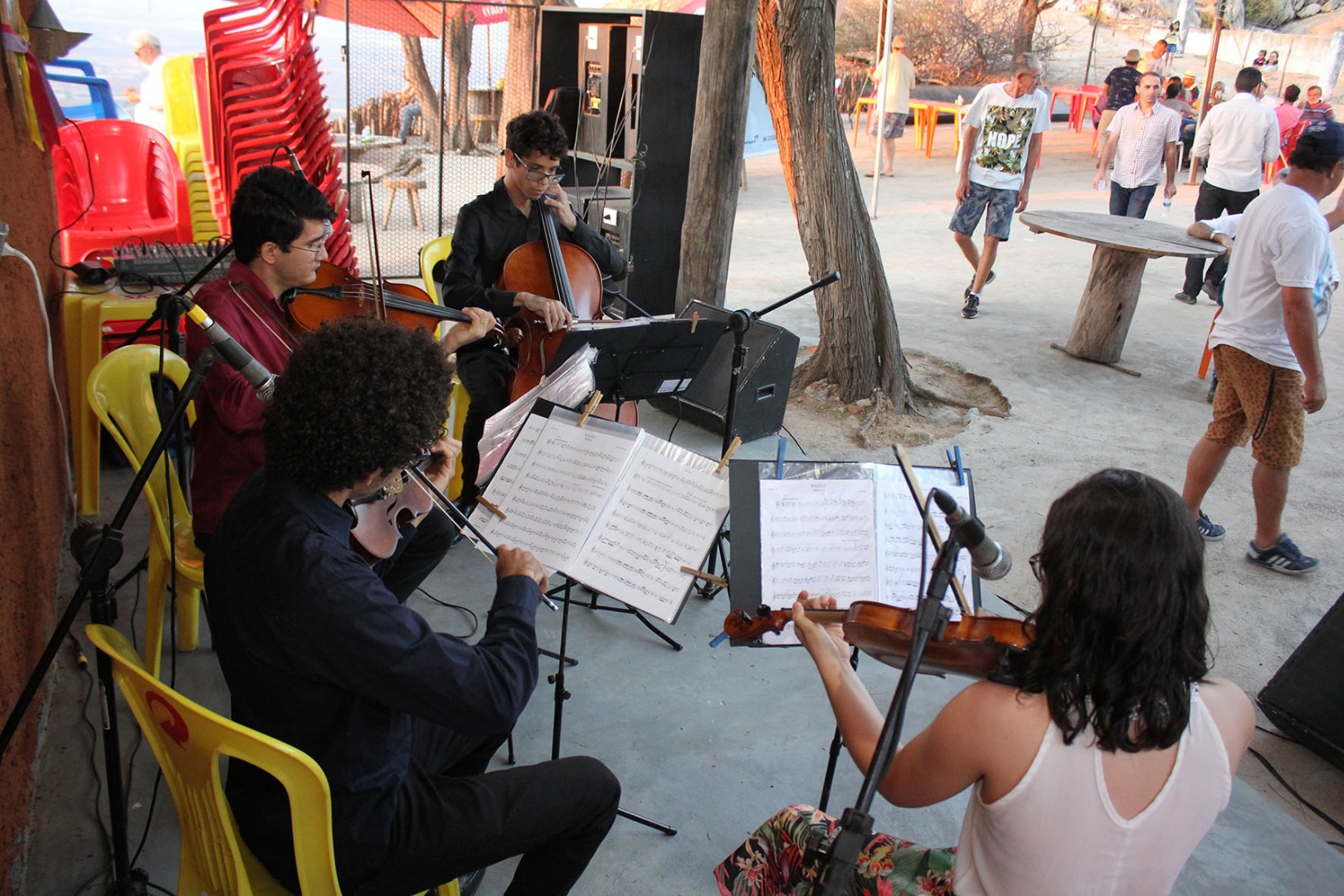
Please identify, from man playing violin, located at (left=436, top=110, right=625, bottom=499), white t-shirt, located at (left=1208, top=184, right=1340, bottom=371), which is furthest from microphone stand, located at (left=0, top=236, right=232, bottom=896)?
white t-shirt, located at (left=1208, top=184, right=1340, bottom=371)

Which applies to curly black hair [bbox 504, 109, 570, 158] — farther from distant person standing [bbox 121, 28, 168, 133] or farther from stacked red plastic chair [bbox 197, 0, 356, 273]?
distant person standing [bbox 121, 28, 168, 133]

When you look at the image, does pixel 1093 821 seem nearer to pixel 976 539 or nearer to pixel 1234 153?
pixel 976 539

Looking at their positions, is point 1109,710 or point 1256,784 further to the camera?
point 1256,784

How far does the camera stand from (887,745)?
1193mm

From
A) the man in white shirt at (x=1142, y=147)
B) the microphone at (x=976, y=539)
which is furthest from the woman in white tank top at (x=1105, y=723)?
the man in white shirt at (x=1142, y=147)

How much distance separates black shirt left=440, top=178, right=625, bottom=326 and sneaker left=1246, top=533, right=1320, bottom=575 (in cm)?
282

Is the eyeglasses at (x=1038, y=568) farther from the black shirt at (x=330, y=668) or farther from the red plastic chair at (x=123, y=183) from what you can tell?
the red plastic chair at (x=123, y=183)

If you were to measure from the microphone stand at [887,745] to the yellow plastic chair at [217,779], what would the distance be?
727 mm

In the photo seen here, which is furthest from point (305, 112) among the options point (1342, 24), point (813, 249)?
point (1342, 24)

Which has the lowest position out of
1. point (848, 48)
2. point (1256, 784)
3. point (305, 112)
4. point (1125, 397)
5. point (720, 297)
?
point (1256, 784)

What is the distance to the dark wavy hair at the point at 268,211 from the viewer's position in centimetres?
260

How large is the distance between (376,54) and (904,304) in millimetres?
4081

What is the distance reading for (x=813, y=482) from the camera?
2010 mm

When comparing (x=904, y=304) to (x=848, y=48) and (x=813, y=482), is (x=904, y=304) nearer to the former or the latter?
(x=813, y=482)
